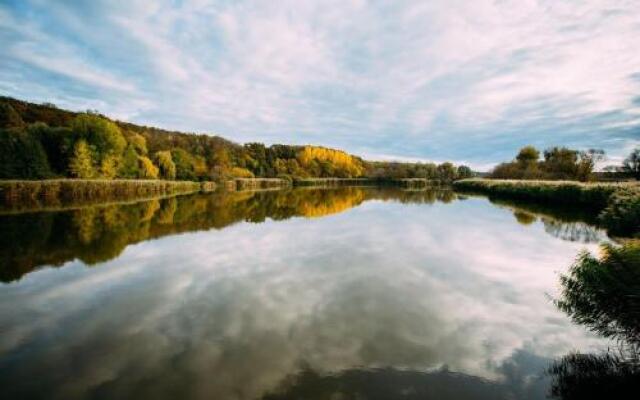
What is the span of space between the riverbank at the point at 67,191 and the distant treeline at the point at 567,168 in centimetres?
5588

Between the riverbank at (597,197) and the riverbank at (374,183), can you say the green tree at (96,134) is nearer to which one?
the riverbank at (597,197)

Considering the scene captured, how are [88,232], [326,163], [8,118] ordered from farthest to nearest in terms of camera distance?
[326,163]
[8,118]
[88,232]

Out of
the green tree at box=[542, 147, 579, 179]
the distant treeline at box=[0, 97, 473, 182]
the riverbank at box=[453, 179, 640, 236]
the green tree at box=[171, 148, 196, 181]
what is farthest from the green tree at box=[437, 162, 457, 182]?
the green tree at box=[171, 148, 196, 181]

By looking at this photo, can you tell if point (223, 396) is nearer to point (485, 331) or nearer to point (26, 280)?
point (485, 331)

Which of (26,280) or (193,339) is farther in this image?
(26,280)

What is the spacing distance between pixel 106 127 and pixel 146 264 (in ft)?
158

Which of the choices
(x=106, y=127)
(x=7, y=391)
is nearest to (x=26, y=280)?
(x=7, y=391)

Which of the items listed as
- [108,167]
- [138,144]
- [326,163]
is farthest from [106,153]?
[326,163]

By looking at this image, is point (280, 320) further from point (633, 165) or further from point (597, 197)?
point (633, 165)

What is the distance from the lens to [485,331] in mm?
5516

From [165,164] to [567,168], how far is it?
66.4 metres

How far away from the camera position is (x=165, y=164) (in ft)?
211

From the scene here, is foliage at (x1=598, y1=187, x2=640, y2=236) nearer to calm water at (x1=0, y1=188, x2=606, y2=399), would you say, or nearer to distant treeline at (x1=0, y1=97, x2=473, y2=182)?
calm water at (x1=0, y1=188, x2=606, y2=399)

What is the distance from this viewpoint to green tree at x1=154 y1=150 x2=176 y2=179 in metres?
64.1
